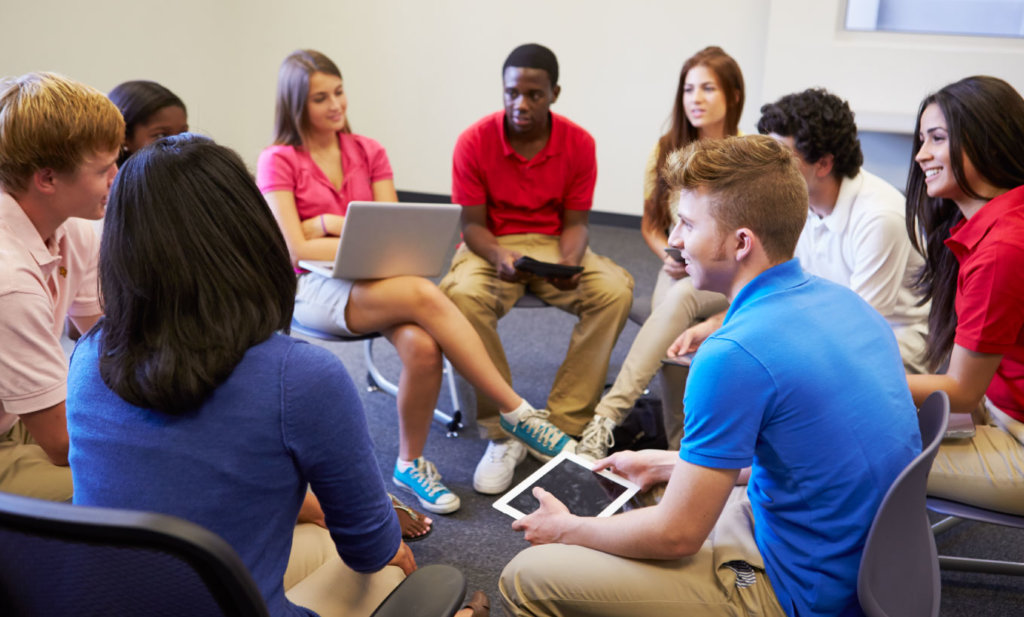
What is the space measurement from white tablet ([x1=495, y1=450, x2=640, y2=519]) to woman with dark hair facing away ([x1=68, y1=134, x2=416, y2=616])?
0.55m

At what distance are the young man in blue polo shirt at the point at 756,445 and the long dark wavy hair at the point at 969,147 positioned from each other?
684mm

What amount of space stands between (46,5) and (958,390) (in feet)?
12.6

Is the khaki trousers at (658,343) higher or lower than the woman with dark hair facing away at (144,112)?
lower

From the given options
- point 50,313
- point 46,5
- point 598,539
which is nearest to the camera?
point 598,539

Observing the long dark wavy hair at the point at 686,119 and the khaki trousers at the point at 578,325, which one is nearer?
the khaki trousers at the point at 578,325

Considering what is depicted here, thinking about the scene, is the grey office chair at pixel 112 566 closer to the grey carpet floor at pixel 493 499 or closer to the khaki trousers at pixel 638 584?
the khaki trousers at pixel 638 584

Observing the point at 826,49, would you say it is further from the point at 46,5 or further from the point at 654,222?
the point at 46,5

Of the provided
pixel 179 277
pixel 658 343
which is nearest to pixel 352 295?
pixel 658 343

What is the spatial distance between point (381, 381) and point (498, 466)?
729mm

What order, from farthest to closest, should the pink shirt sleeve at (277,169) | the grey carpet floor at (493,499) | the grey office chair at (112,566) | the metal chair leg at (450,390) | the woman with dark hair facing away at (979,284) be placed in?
the metal chair leg at (450,390) → the pink shirt sleeve at (277,169) → the grey carpet floor at (493,499) → the woman with dark hair facing away at (979,284) → the grey office chair at (112,566)

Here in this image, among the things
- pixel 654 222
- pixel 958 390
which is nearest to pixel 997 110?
pixel 958 390

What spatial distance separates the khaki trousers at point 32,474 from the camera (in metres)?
1.45

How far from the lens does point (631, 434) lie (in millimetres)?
2508

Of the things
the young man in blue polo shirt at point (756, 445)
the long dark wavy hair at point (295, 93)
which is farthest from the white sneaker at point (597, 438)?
the long dark wavy hair at point (295, 93)
